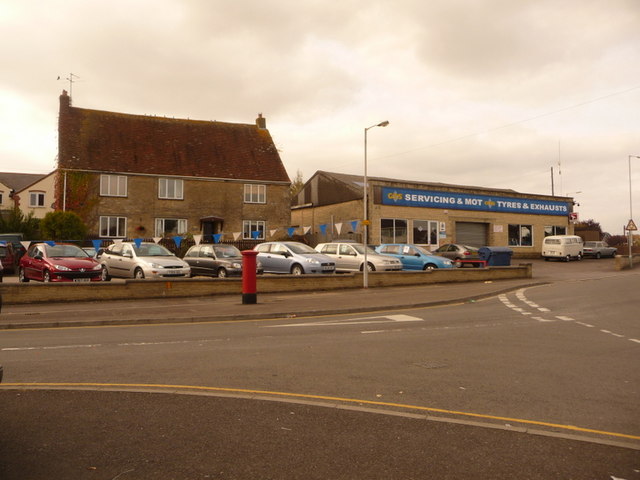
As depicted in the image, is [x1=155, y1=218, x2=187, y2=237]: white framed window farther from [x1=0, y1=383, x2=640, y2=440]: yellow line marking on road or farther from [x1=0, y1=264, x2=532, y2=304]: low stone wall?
[x1=0, y1=383, x2=640, y2=440]: yellow line marking on road

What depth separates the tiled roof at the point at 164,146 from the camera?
3878cm

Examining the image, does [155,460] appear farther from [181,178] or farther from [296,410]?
[181,178]

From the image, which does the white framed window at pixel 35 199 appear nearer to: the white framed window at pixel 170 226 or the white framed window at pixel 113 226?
the white framed window at pixel 113 226

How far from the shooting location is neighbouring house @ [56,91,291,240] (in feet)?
123

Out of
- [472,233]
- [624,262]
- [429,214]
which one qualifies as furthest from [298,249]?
[472,233]

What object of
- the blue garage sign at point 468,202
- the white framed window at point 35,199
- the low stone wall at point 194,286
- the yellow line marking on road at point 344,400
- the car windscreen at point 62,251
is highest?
the white framed window at point 35,199

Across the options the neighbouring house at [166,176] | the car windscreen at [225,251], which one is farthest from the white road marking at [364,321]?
the neighbouring house at [166,176]

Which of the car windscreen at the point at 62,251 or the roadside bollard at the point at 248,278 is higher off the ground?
the car windscreen at the point at 62,251

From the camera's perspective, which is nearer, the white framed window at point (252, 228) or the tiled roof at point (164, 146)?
the tiled roof at point (164, 146)

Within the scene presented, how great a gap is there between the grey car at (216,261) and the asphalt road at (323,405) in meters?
11.8

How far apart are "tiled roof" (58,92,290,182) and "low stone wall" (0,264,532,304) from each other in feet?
72.5

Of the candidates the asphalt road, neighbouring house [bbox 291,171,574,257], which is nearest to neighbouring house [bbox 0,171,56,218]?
neighbouring house [bbox 291,171,574,257]

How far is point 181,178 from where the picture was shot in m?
40.2

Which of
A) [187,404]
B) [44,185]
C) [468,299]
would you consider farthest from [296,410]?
[44,185]
